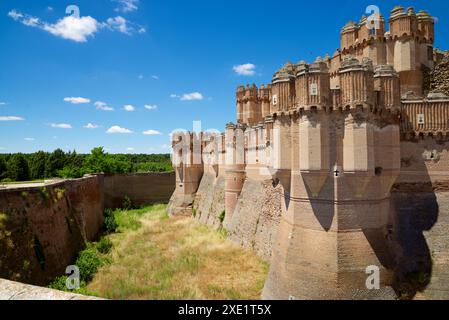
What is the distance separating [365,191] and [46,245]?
14998mm

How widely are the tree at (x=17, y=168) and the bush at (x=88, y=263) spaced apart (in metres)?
38.1

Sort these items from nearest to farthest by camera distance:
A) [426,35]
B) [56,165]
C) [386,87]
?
[386,87] → [426,35] → [56,165]

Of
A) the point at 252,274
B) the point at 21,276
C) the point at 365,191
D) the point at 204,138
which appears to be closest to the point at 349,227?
the point at 365,191

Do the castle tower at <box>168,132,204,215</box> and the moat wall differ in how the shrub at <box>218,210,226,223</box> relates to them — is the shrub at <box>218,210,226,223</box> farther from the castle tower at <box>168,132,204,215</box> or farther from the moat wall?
the moat wall

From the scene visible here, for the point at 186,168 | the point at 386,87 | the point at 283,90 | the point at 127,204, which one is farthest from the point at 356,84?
the point at 127,204

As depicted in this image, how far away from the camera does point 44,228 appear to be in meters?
15.3

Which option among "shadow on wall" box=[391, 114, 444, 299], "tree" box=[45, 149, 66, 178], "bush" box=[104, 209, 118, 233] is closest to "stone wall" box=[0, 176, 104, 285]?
"bush" box=[104, 209, 118, 233]

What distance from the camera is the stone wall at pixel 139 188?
3781 centimetres

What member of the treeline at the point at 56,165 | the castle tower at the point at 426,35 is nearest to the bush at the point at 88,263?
the castle tower at the point at 426,35

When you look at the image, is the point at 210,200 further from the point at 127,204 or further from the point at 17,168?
the point at 17,168

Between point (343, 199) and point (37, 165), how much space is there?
194 feet
